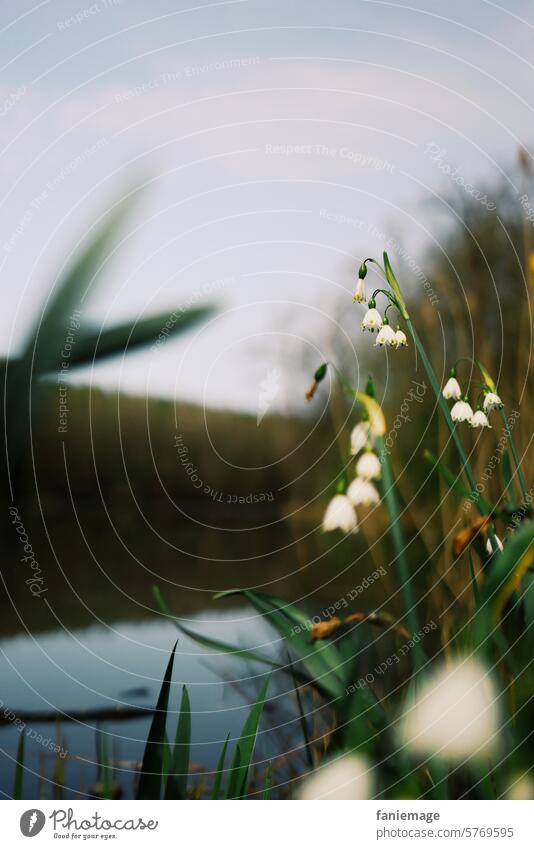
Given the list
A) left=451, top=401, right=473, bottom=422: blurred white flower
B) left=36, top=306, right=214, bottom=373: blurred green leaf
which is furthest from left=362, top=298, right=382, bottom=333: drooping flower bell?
left=36, top=306, right=214, bottom=373: blurred green leaf

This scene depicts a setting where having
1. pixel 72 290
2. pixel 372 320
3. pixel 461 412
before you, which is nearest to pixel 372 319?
pixel 372 320

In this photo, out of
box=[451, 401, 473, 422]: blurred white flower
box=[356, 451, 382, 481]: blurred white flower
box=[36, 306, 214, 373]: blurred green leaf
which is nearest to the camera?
box=[356, 451, 382, 481]: blurred white flower

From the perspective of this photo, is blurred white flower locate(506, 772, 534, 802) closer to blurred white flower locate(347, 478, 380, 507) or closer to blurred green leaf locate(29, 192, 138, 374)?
blurred white flower locate(347, 478, 380, 507)

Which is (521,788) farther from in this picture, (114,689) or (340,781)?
(114,689)

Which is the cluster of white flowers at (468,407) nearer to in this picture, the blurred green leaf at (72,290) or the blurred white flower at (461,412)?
the blurred white flower at (461,412)

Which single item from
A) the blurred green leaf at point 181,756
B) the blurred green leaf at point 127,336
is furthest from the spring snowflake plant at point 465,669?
the blurred green leaf at point 127,336
